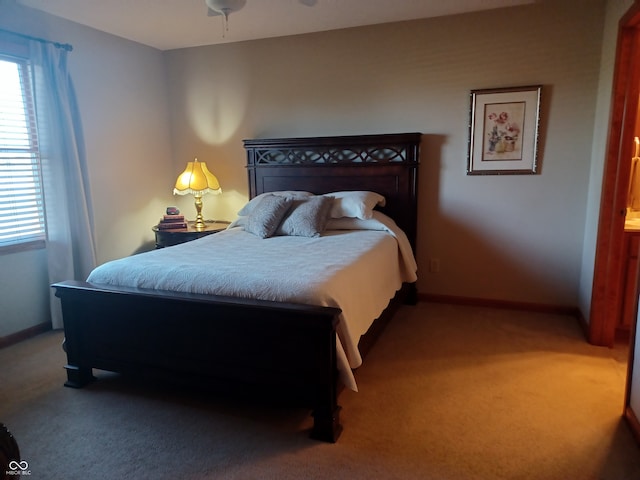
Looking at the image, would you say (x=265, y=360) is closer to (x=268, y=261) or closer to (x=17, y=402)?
(x=268, y=261)

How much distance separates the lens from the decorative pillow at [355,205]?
3.30 m

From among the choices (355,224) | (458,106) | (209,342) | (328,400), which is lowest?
(328,400)

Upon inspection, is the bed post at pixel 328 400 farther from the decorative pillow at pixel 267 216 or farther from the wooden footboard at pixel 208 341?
the decorative pillow at pixel 267 216

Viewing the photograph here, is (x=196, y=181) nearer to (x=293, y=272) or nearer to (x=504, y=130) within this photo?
(x=293, y=272)

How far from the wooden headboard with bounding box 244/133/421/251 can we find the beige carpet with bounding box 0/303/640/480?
134 centimetres

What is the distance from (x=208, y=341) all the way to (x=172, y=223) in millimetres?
2037

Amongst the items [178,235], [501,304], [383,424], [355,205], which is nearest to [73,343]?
[178,235]

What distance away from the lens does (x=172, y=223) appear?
386 cm

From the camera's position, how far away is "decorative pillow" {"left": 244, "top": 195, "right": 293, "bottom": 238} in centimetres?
319

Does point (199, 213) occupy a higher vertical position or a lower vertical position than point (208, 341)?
higher

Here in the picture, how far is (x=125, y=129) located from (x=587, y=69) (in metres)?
3.80

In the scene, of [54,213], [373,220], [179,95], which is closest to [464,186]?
[373,220]

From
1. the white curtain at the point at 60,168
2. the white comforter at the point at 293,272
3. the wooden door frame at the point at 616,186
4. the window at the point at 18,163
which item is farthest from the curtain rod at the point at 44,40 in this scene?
the wooden door frame at the point at 616,186

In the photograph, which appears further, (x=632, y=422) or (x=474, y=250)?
(x=474, y=250)
